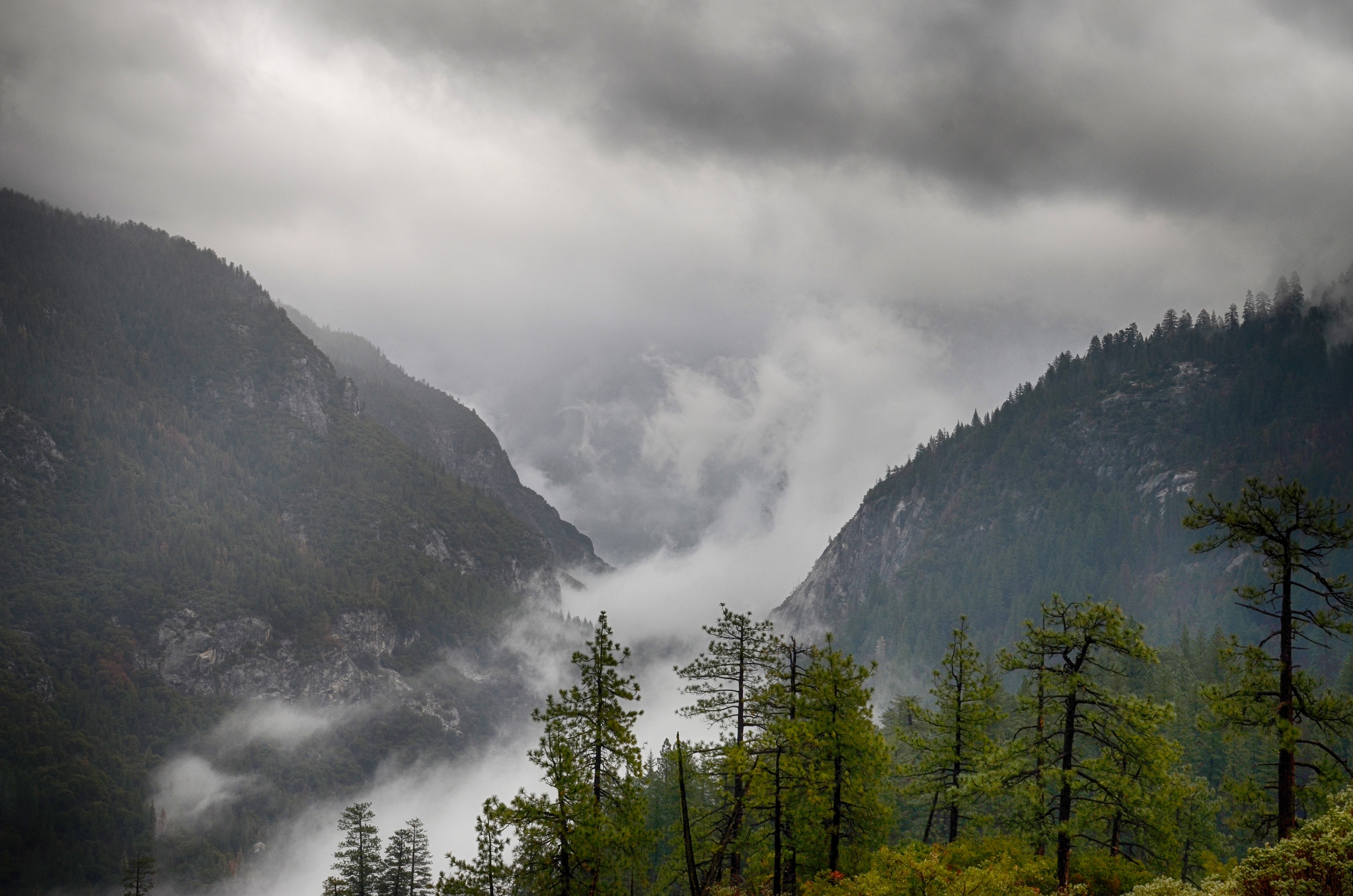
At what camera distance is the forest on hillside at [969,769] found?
26547mm

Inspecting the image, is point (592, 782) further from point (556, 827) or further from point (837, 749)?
point (837, 749)

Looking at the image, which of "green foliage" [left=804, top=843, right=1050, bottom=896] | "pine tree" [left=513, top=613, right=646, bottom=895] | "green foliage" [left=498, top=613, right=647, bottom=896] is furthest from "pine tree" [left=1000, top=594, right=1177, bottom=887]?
→ "green foliage" [left=498, top=613, right=647, bottom=896]

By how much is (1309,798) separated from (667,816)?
6910cm

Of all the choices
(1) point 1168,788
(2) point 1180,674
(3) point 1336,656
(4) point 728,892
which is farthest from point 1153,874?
(3) point 1336,656

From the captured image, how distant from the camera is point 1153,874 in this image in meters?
37.2

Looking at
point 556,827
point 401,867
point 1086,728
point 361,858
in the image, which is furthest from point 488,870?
point 401,867

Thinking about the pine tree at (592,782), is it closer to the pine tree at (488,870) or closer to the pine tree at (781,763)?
the pine tree at (488,870)

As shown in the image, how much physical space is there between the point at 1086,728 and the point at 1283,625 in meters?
8.21

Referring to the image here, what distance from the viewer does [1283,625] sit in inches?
1081

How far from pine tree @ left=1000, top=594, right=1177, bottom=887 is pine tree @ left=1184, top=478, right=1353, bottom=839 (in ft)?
9.61

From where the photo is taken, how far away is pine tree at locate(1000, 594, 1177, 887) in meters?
30.4

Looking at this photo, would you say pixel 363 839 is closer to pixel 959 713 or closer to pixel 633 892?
pixel 633 892

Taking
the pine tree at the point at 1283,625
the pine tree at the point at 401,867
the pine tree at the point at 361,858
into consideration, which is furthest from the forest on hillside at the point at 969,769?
the pine tree at the point at 401,867

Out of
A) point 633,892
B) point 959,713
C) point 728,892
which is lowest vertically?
point 633,892
